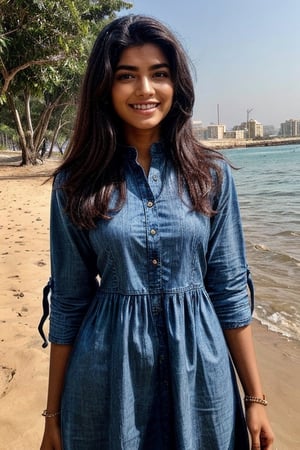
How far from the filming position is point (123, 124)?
147 cm

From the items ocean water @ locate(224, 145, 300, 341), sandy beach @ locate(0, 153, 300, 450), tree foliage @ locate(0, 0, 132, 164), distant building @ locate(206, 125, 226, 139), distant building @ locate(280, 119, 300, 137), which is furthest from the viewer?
distant building @ locate(206, 125, 226, 139)

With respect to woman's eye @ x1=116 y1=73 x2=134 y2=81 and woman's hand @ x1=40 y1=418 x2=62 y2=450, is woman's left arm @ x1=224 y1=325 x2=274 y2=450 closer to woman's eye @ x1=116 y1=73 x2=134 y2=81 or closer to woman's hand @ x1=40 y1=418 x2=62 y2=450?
woman's hand @ x1=40 y1=418 x2=62 y2=450

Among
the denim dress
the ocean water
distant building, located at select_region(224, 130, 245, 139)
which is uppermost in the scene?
distant building, located at select_region(224, 130, 245, 139)

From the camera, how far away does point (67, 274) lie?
4.49 feet

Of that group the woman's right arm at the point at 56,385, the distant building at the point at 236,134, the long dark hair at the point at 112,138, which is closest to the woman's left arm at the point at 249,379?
the long dark hair at the point at 112,138

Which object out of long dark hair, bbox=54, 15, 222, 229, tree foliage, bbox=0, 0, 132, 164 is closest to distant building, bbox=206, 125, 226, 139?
tree foliage, bbox=0, 0, 132, 164

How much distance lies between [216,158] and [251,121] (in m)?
142

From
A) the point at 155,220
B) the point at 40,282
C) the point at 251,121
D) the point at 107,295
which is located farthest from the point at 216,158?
the point at 251,121

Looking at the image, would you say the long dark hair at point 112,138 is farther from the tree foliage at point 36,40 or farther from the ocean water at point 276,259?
the tree foliage at point 36,40

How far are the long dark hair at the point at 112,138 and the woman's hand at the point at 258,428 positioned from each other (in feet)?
2.16

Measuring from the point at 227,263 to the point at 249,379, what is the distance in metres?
0.39

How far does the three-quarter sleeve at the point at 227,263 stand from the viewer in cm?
138

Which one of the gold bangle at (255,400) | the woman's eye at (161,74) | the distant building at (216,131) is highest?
the distant building at (216,131)

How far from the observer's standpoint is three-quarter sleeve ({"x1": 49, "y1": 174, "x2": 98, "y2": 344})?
1.36 meters
